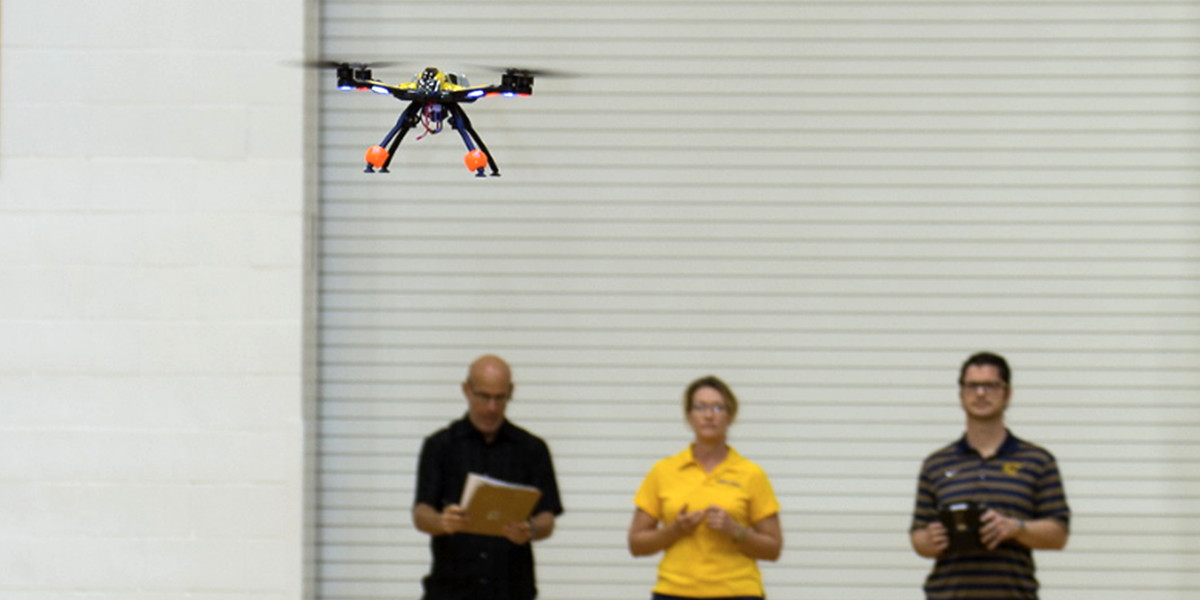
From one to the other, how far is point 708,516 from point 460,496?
35.2 inches

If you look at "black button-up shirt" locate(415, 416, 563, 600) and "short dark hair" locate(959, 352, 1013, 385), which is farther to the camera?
"black button-up shirt" locate(415, 416, 563, 600)

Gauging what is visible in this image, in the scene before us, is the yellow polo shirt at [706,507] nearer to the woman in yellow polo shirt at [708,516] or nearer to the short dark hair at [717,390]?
the woman in yellow polo shirt at [708,516]

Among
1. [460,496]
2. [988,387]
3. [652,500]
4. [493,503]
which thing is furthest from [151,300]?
[988,387]

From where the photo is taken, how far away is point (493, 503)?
5.20m

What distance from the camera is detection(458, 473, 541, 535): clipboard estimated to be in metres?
5.16

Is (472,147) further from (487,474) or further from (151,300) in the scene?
(151,300)

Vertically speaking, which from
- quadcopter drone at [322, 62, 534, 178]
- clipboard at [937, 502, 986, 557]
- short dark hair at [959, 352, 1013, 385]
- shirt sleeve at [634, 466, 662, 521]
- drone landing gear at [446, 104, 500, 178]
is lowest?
clipboard at [937, 502, 986, 557]

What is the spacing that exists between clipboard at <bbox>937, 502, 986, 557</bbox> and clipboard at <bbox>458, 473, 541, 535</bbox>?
50.3 inches

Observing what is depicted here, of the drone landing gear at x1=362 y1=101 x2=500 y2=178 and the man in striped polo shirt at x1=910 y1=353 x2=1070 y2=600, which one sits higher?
the drone landing gear at x1=362 y1=101 x2=500 y2=178

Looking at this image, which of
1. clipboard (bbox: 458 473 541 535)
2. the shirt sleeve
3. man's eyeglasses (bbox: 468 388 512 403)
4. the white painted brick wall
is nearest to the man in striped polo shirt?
the shirt sleeve

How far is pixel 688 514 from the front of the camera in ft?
16.9

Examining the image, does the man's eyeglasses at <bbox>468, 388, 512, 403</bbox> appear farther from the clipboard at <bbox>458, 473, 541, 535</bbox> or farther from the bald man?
the clipboard at <bbox>458, 473, 541, 535</bbox>

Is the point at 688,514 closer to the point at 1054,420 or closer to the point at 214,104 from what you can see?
the point at 1054,420

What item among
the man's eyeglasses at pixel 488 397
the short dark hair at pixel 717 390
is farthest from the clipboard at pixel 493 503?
the short dark hair at pixel 717 390
